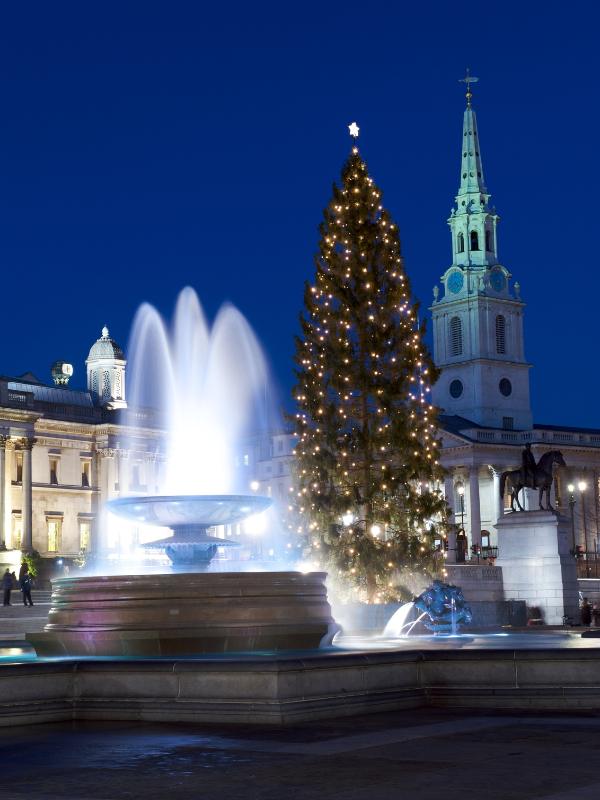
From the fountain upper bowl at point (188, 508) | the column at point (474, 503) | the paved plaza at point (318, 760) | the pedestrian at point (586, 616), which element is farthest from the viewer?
the column at point (474, 503)

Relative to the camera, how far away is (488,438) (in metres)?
105

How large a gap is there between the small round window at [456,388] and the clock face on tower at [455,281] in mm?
8178

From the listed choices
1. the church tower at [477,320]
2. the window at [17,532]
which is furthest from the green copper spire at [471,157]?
the window at [17,532]

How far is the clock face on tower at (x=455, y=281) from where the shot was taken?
391ft

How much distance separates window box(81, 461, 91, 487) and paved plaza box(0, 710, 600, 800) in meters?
82.6

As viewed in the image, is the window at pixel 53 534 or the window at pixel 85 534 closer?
the window at pixel 53 534

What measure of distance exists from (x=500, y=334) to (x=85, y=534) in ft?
146

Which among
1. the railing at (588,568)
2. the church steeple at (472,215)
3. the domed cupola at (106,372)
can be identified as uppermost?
the church steeple at (472,215)

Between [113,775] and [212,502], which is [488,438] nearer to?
[212,502]

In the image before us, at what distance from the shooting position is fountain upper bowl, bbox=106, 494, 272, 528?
22156 millimetres

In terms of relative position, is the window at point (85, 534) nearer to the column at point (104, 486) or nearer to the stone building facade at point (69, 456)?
the stone building facade at point (69, 456)

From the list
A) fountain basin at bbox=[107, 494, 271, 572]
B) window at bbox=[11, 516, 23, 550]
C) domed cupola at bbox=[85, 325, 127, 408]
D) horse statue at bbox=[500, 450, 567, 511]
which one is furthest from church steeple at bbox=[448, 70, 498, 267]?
fountain basin at bbox=[107, 494, 271, 572]

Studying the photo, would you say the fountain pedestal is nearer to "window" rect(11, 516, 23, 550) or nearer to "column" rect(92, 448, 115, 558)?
"window" rect(11, 516, 23, 550)

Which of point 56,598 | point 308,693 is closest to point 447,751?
point 308,693
